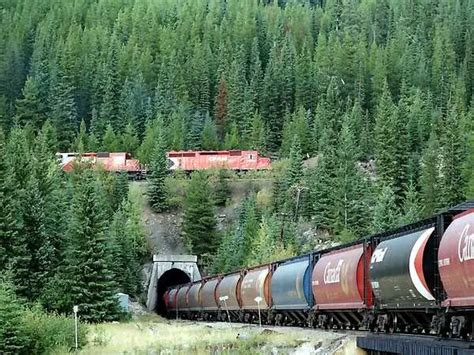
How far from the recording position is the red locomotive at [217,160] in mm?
108938

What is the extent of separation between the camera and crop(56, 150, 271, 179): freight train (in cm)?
10869

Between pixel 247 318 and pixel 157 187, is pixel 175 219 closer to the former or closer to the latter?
pixel 157 187

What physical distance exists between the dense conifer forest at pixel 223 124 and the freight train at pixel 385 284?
37.7 feet

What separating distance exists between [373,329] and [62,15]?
184 meters

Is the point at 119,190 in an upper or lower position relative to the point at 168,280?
upper

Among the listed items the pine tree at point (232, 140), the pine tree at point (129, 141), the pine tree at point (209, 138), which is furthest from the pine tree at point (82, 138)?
the pine tree at point (232, 140)

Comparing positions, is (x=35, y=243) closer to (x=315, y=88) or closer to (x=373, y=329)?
(x=373, y=329)

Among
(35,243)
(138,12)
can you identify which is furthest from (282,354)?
(138,12)

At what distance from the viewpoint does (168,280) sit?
8744 centimetres

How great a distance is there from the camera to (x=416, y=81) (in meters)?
140

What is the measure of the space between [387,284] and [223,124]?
120m

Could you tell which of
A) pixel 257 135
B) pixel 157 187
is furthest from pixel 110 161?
pixel 257 135

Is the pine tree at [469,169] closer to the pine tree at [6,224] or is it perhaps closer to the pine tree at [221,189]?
the pine tree at [6,224]

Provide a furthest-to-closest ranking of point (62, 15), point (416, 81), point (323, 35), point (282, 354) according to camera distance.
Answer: point (62, 15) < point (323, 35) < point (416, 81) < point (282, 354)
